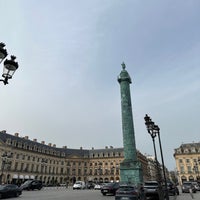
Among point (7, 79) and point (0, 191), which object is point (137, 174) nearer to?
point (0, 191)

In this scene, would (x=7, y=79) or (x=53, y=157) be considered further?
(x=53, y=157)

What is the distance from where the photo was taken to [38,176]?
73562 mm

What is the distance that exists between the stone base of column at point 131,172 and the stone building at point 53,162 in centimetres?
3755

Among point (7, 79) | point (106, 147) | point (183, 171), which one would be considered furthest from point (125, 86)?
point (106, 147)

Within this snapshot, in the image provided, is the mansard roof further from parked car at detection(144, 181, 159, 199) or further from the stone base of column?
parked car at detection(144, 181, 159, 199)

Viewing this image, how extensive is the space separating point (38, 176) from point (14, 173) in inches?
483

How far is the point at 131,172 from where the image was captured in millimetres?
35844

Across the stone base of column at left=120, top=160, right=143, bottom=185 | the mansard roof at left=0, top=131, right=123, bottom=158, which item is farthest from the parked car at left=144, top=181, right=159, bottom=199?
the mansard roof at left=0, top=131, right=123, bottom=158

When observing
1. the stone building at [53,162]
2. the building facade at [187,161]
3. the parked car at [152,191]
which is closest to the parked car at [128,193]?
the parked car at [152,191]

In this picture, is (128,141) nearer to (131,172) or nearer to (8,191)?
(131,172)

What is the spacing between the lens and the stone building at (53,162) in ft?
209

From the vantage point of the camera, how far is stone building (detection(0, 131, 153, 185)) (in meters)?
63.6

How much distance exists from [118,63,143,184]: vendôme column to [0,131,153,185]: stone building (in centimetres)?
3749

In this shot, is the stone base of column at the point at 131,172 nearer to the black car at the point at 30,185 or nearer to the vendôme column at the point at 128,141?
the vendôme column at the point at 128,141
